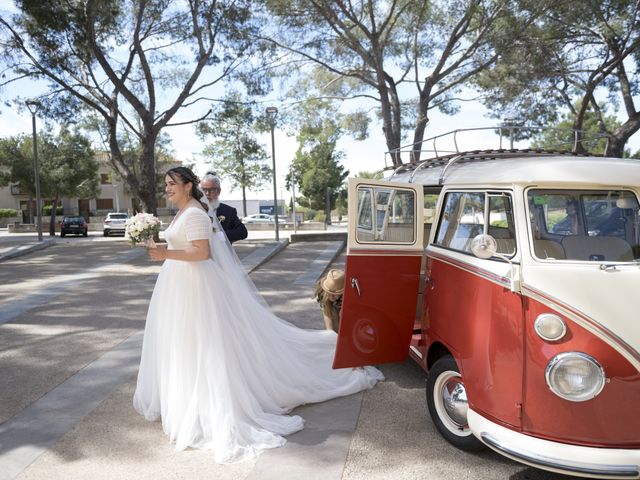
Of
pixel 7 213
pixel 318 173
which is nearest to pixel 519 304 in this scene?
pixel 318 173

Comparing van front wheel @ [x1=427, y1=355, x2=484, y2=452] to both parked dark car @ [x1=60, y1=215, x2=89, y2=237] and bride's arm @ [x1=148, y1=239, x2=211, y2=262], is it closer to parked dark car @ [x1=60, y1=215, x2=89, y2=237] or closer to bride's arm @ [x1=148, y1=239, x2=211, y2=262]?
bride's arm @ [x1=148, y1=239, x2=211, y2=262]

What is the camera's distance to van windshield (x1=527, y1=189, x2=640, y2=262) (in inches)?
127

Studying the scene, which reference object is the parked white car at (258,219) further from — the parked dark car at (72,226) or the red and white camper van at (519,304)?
the red and white camper van at (519,304)

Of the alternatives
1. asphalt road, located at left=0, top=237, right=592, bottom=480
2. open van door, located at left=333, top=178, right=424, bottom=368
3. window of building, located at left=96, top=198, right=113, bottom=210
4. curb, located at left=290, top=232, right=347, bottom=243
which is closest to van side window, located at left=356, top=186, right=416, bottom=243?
open van door, located at left=333, top=178, right=424, bottom=368

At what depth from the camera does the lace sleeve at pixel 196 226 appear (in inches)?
160

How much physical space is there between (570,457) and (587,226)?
163cm

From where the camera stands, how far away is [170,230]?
4215mm

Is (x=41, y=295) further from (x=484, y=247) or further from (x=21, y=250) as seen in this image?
(x=21, y=250)

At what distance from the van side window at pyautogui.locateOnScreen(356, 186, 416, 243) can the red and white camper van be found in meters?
0.02

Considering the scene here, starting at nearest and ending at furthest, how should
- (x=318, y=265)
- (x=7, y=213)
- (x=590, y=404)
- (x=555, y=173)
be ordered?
(x=590, y=404)
(x=555, y=173)
(x=318, y=265)
(x=7, y=213)

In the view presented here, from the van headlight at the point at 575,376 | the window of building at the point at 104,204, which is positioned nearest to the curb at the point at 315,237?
the van headlight at the point at 575,376

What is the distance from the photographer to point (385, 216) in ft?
15.9

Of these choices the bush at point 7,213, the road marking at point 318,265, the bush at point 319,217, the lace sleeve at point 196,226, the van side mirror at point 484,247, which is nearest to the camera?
the van side mirror at point 484,247

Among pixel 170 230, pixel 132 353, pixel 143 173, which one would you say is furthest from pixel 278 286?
pixel 143 173
